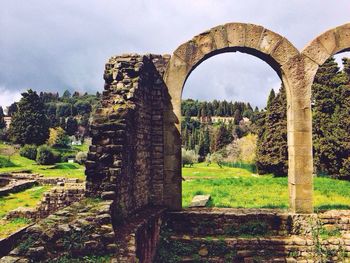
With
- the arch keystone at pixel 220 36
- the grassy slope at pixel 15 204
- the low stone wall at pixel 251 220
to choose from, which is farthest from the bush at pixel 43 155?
the arch keystone at pixel 220 36

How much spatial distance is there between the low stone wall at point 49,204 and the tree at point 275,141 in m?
20.4

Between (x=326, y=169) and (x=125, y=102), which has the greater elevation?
(x=125, y=102)

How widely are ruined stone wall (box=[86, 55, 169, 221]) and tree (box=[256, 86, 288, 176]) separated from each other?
891 inches

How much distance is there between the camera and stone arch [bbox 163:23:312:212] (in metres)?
8.15

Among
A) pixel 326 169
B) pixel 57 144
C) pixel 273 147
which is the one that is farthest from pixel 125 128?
pixel 57 144

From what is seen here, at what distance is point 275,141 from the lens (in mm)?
30375

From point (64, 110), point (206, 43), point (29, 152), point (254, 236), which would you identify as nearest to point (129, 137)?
point (206, 43)

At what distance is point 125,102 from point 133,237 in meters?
2.62

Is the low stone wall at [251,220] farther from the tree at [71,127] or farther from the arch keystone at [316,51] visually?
the tree at [71,127]

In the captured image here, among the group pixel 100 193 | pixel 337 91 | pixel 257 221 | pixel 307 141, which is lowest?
pixel 257 221

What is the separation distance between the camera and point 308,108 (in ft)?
26.5

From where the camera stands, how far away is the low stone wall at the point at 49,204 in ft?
40.9

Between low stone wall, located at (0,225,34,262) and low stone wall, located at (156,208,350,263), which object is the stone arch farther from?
low stone wall, located at (0,225,34,262)

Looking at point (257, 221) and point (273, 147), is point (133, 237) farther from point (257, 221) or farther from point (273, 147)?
point (273, 147)
